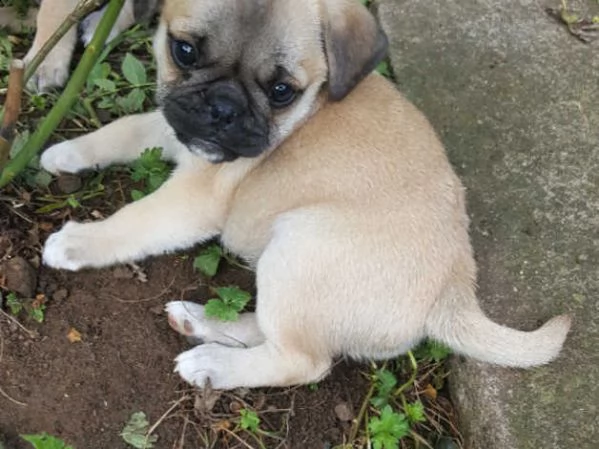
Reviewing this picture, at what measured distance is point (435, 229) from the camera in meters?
3.64

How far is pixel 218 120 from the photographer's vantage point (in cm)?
360

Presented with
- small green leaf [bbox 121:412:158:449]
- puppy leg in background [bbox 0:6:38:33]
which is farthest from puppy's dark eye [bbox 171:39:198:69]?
puppy leg in background [bbox 0:6:38:33]

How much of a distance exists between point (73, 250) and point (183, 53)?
1.00 m

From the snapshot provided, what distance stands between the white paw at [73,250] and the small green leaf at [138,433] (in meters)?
A: 0.71

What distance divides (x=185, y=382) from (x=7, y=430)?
0.72 metres

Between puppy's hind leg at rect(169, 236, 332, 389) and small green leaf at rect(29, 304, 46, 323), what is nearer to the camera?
puppy's hind leg at rect(169, 236, 332, 389)

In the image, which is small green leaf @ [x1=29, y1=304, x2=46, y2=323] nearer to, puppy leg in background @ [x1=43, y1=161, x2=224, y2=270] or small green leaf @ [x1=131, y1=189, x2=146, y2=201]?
puppy leg in background @ [x1=43, y1=161, x2=224, y2=270]

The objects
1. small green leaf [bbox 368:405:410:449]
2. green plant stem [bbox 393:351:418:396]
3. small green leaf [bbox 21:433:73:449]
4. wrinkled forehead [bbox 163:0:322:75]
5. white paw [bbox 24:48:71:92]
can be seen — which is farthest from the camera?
white paw [bbox 24:48:71:92]

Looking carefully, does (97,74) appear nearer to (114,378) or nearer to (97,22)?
(97,22)

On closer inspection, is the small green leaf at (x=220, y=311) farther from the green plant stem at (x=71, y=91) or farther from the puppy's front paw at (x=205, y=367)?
the green plant stem at (x=71, y=91)

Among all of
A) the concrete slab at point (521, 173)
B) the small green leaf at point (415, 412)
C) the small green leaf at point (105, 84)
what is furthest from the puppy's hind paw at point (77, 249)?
the concrete slab at point (521, 173)

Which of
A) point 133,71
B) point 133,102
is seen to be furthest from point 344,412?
point 133,71

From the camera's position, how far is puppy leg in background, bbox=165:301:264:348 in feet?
12.9

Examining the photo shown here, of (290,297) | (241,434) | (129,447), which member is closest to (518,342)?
(290,297)
